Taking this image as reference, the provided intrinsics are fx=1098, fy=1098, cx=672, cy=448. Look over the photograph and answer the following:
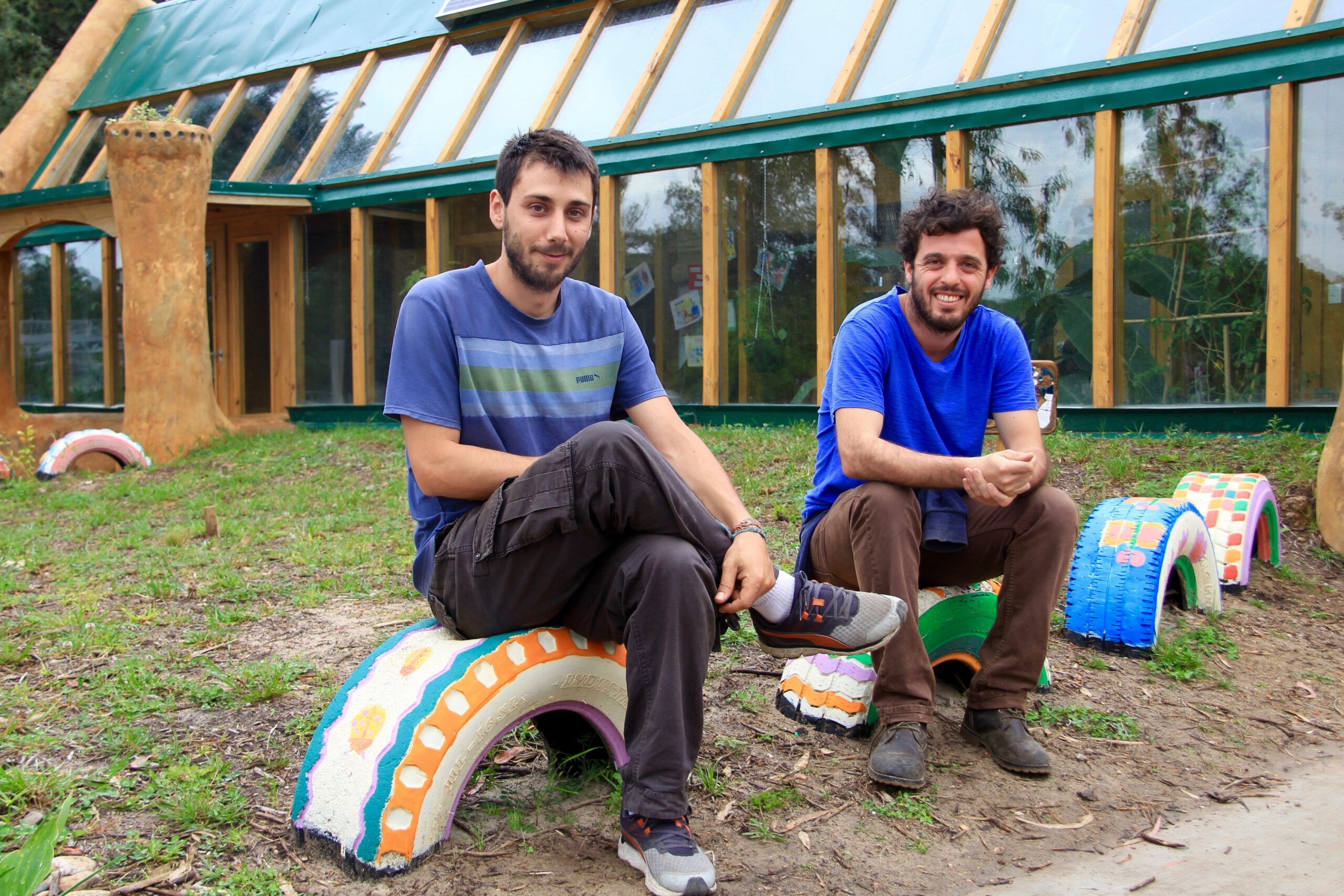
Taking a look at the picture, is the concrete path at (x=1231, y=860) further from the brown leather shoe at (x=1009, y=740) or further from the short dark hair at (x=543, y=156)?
the short dark hair at (x=543, y=156)

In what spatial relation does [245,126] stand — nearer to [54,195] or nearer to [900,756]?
[54,195]

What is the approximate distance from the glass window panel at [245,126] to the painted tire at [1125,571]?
1247 cm

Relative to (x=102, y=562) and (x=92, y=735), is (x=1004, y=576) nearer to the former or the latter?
(x=92, y=735)

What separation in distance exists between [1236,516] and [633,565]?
12.8 ft

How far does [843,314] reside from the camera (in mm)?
9570

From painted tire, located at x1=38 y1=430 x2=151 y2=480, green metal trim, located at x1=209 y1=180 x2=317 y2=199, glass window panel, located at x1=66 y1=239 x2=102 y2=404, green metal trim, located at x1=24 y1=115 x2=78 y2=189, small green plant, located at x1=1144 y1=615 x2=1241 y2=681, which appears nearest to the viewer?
small green plant, located at x1=1144 y1=615 x2=1241 y2=681

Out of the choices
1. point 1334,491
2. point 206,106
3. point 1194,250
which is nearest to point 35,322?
point 206,106

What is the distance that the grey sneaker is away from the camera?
2.37 m

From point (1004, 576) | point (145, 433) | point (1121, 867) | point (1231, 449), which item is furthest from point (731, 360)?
point (1121, 867)

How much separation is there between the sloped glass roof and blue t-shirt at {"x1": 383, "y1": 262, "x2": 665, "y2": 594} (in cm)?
706

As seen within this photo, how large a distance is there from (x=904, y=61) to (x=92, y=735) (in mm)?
8422

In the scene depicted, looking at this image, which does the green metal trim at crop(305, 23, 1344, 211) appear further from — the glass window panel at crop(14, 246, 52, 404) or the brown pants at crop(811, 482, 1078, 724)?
the glass window panel at crop(14, 246, 52, 404)

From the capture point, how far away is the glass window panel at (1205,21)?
785cm

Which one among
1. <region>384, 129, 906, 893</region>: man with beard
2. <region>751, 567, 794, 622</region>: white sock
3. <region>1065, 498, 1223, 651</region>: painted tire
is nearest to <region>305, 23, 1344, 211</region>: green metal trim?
<region>1065, 498, 1223, 651</region>: painted tire
